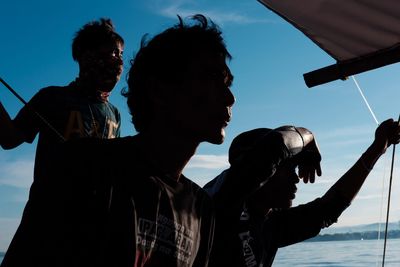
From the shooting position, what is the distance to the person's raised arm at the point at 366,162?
309 centimetres

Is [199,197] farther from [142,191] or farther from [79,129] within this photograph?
[79,129]

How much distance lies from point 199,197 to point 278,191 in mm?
997

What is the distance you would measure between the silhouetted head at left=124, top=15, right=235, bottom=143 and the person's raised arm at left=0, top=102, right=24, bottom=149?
717 mm

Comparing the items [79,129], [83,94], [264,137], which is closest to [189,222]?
[264,137]

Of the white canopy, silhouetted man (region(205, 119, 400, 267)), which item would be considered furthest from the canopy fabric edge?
silhouetted man (region(205, 119, 400, 267))

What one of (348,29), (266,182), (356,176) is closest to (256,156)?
(266,182)

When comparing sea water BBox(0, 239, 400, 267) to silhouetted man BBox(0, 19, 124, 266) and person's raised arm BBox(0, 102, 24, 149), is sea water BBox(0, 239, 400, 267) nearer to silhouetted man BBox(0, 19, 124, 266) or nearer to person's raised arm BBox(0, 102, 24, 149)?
silhouetted man BBox(0, 19, 124, 266)

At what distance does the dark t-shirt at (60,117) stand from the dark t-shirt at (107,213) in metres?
1.18

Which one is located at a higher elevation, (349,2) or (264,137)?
(349,2)

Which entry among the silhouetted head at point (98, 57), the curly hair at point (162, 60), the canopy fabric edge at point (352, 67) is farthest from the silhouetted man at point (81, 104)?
the canopy fabric edge at point (352, 67)

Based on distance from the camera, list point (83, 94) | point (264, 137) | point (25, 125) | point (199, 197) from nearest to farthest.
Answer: point (199, 197) < point (264, 137) < point (25, 125) < point (83, 94)

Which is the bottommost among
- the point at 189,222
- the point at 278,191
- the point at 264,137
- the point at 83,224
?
the point at 278,191

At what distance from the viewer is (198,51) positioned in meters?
1.85

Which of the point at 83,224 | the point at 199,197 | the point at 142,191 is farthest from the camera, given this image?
the point at 199,197
